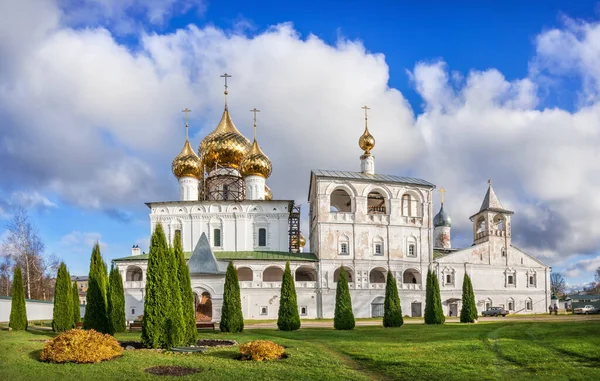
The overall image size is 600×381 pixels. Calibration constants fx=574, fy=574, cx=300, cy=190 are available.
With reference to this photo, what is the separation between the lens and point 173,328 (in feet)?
54.0

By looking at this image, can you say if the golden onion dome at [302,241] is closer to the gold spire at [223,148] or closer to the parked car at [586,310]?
the gold spire at [223,148]

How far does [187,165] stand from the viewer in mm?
44219

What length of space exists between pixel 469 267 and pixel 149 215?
2405cm

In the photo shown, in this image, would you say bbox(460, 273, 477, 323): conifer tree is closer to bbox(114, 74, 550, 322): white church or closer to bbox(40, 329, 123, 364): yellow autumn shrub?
bbox(114, 74, 550, 322): white church

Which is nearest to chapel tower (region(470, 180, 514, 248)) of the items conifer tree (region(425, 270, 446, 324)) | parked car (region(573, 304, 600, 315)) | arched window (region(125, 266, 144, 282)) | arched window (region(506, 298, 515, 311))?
arched window (region(506, 298, 515, 311))

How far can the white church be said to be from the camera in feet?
127

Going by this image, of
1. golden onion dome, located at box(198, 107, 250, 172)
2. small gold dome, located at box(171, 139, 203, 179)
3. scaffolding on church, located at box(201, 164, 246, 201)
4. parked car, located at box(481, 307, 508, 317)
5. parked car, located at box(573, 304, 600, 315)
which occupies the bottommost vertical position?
parked car, located at box(481, 307, 508, 317)

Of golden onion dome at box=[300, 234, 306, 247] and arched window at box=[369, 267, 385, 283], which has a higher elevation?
golden onion dome at box=[300, 234, 306, 247]

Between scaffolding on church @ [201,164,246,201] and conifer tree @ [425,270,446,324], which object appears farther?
scaffolding on church @ [201,164,246,201]

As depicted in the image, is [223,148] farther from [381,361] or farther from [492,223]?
[381,361]

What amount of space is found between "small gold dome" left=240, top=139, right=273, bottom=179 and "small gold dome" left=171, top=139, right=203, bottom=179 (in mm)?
3552

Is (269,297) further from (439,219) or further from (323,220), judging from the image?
(439,219)

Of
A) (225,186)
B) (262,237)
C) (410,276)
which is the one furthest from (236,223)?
(410,276)

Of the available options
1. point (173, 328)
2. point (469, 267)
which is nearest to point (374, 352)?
point (173, 328)
